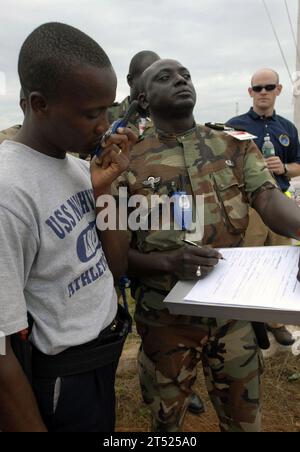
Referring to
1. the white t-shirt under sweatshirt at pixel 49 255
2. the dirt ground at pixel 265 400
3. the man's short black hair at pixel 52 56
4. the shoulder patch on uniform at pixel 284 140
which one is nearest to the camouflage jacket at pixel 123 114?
the white t-shirt under sweatshirt at pixel 49 255

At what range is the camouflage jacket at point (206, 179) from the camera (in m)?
1.61

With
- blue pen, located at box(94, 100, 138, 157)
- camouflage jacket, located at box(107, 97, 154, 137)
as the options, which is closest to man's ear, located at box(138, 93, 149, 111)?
camouflage jacket, located at box(107, 97, 154, 137)

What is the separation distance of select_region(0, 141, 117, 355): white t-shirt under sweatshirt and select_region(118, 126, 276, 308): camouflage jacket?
1.57 feet

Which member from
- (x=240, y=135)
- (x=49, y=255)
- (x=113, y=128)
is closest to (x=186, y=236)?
(x=240, y=135)

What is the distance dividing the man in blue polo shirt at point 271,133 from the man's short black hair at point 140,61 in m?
0.93

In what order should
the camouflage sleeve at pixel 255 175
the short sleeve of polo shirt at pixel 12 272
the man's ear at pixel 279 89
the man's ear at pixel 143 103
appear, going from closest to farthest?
the short sleeve of polo shirt at pixel 12 272, the camouflage sleeve at pixel 255 175, the man's ear at pixel 143 103, the man's ear at pixel 279 89

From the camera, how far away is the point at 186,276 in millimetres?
1396

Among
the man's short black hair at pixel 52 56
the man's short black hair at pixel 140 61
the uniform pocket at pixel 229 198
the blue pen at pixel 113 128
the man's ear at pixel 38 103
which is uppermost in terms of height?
the man's short black hair at pixel 140 61

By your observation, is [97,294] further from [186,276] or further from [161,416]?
[161,416]

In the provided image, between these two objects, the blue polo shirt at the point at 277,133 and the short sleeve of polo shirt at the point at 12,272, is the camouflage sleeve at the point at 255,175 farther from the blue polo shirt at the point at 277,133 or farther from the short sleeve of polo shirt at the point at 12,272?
the blue polo shirt at the point at 277,133

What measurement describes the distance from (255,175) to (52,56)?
0.97m

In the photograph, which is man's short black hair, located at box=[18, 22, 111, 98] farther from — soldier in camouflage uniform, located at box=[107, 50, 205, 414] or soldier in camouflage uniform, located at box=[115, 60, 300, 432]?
soldier in camouflage uniform, located at box=[107, 50, 205, 414]

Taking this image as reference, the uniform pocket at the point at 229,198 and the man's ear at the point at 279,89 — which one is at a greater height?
the man's ear at the point at 279,89

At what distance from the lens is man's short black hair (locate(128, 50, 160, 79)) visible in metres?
3.44
